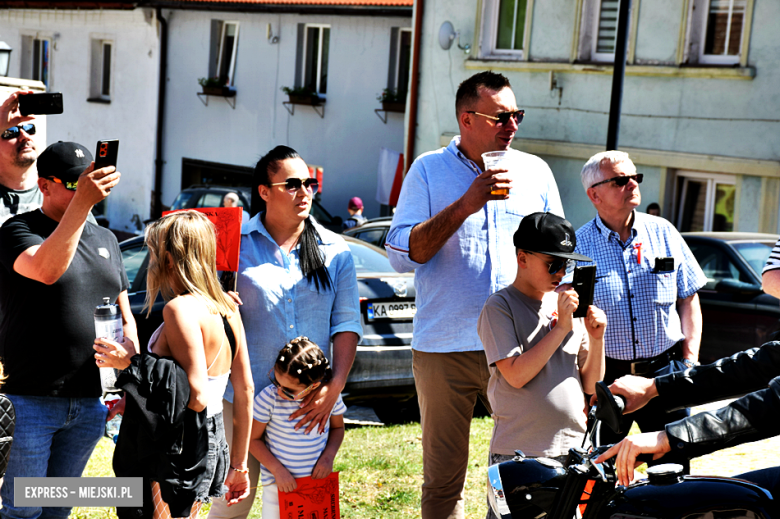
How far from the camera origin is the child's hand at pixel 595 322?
3340mm

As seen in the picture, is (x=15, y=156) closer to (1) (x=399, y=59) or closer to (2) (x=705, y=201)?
(2) (x=705, y=201)

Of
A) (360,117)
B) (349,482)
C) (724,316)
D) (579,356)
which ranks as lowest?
(349,482)

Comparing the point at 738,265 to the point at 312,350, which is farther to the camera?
the point at 738,265

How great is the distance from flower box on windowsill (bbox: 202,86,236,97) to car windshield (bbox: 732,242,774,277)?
55.0 feet

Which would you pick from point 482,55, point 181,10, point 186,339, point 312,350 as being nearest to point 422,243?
point 312,350

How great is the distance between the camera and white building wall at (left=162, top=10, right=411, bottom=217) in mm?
20359

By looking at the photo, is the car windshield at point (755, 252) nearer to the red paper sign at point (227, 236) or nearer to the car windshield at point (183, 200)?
the red paper sign at point (227, 236)

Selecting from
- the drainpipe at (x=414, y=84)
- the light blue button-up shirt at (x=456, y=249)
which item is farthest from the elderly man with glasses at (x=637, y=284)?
the drainpipe at (x=414, y=84)

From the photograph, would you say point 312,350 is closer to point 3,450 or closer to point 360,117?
point 3,450

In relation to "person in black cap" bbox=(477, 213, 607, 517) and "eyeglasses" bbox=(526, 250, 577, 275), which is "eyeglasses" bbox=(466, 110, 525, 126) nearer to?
"person in black cap" bbox=(477, 213, 607, 517)

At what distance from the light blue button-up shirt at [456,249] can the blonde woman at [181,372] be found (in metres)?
0.87

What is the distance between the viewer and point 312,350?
3.65 metres

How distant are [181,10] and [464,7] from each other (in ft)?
32.8

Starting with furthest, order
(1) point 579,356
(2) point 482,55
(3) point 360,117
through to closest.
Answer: (3) point 360,117, (2) point 482,55, (1) point 579,356
